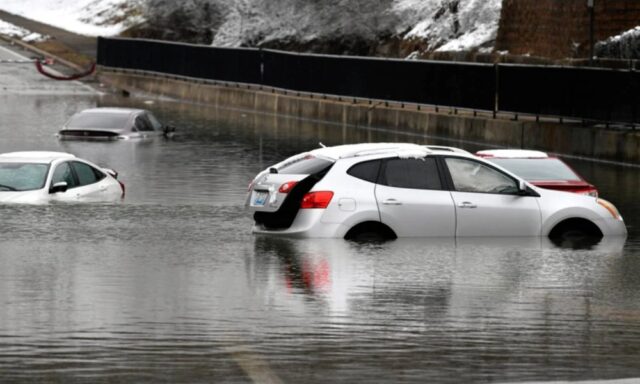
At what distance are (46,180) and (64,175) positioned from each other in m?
0.56

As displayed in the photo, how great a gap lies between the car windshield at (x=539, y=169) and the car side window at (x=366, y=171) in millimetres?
4090

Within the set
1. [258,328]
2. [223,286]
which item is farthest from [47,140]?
[258,328]

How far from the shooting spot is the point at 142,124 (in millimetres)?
41188

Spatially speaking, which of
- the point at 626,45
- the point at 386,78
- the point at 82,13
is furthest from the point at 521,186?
the point at 82,13

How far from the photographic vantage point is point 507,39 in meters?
59.1

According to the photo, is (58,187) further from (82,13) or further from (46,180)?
(82,13)

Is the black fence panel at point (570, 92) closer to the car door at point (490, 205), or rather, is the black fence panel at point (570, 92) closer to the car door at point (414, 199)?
the car door at point (490, 205)

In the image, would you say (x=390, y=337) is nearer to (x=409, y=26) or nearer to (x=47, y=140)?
(x=47, y=140)

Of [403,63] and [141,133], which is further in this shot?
[403,63]

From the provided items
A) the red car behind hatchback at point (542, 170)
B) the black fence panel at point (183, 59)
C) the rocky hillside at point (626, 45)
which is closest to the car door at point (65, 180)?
the red car behind hatchback at point (542, 170)

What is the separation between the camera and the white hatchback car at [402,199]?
61.0ft

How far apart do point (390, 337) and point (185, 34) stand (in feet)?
263

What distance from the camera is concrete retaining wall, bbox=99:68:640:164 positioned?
123ft

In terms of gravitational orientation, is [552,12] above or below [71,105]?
above
